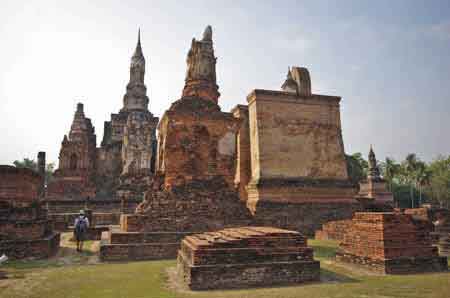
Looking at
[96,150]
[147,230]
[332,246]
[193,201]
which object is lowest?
[332,246]

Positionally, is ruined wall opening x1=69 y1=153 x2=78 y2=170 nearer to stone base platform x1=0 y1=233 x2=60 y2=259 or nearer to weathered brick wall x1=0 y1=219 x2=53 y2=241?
weathered brick wall x1=0 y1=219 x2=53 y2=241

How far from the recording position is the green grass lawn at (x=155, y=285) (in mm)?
4926

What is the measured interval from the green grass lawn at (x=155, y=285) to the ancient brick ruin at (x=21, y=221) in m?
→ 1.73

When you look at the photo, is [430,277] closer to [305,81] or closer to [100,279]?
[100,279]

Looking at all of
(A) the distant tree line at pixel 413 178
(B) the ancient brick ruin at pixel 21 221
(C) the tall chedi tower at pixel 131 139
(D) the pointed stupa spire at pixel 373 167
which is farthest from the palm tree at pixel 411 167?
(B) the ancient brick ruin at pixel 21 221

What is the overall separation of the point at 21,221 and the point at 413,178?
51195 mm

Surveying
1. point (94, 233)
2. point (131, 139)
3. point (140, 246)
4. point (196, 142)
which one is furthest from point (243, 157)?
point (131, 139)

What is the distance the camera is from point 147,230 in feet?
30.3

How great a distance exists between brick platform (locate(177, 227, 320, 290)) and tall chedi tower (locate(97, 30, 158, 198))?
71.3 feet

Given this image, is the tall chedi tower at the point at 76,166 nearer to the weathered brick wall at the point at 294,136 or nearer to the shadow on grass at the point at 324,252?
the weathered brick wall at the point at 294,136

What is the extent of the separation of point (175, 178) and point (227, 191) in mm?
1612

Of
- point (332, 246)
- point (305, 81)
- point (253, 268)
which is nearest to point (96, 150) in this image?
point (305, 81)

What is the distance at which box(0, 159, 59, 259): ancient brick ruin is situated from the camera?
891cm

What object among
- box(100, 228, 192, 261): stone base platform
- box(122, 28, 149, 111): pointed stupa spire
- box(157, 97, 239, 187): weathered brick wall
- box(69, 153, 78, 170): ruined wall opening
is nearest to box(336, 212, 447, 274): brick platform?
box(100, 228, 192, 261): stone base platform
